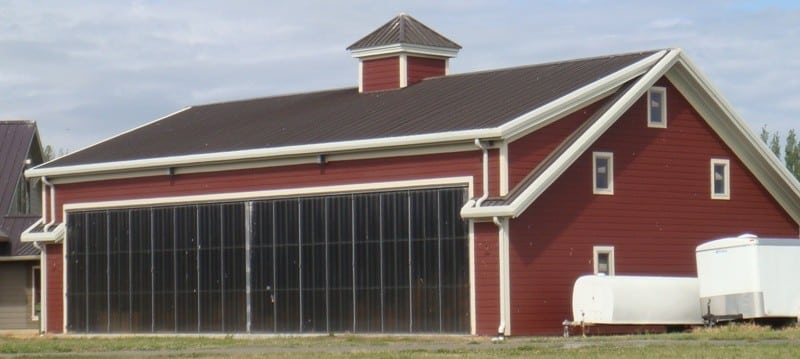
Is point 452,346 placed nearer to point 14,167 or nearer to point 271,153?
point 271,153

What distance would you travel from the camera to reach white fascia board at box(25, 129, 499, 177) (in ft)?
139

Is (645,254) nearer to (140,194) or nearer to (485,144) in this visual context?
(485,144)

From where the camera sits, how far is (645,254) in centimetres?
4600

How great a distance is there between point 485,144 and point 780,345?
1083cm

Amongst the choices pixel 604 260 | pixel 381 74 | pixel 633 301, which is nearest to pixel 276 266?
pixel 381 74

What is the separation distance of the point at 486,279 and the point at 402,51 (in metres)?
11.3

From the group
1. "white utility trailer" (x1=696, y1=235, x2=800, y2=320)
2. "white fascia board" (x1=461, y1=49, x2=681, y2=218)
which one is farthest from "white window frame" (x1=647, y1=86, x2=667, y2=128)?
"white utility trailer" (x1=696, y1=235, x2=800, y2=320)

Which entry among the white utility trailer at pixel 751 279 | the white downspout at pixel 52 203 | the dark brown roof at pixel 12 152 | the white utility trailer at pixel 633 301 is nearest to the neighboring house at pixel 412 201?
the white downspout at pixel 52 203

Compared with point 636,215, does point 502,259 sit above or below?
below

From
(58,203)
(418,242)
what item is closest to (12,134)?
(58,203)

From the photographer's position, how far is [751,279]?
139 ft

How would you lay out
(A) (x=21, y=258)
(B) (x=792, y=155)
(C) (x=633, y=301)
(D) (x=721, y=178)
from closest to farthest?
(C) (x=633, y=301), (D) (x=721, y=178), (A) (x=21, y=258), (B) (x=792, y=155)

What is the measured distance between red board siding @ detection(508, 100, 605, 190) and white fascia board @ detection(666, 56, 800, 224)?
399cm

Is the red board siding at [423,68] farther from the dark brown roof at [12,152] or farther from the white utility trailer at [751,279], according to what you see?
the dark brown roof at [12,152]
